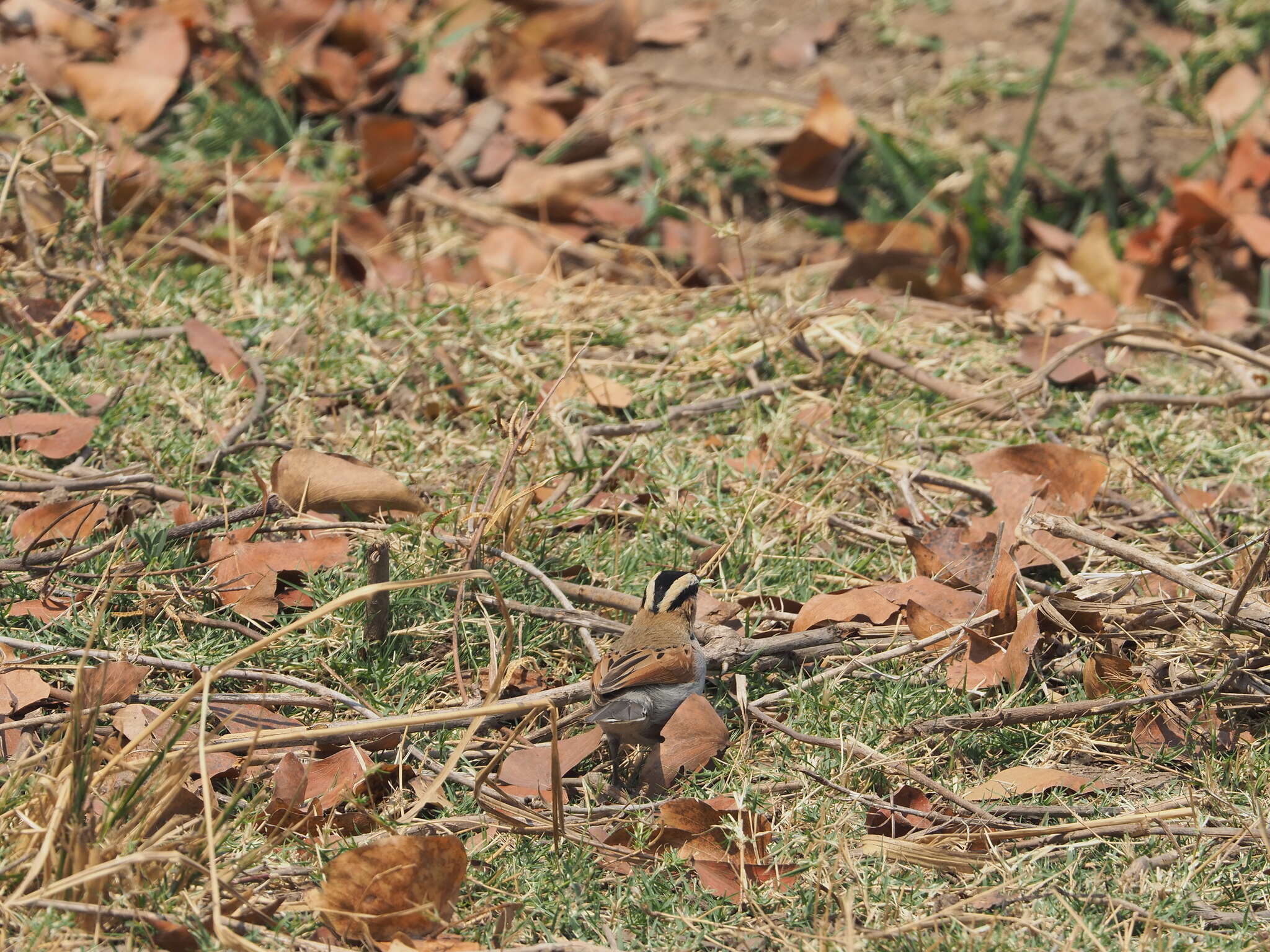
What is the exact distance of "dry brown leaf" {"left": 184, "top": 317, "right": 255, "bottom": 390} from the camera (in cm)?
401

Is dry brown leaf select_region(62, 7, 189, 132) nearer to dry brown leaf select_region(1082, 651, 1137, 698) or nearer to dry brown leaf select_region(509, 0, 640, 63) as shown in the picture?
dry brown leaf select_region(509, 0, 640, 63)

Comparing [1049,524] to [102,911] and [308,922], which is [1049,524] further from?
[102,911]

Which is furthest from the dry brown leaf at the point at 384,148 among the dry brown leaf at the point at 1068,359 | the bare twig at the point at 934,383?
the dry brown leaf at the point at 1068,359

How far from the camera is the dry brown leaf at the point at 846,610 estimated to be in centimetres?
322

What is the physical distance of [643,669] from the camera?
274 centimetres

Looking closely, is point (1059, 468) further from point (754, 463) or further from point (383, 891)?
point (383, 891)

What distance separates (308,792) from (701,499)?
146 cm

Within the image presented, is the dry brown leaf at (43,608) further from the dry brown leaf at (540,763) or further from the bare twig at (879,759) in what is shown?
the bare twig at (879,759)

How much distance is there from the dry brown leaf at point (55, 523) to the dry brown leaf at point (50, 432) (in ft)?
0.89

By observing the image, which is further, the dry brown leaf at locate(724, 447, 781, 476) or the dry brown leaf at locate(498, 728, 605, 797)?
the dry brown leaf at locate(724, 447, 781, 476)

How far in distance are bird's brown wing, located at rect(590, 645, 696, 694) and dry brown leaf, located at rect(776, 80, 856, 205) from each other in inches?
127

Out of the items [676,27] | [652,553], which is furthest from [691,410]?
[676,27]

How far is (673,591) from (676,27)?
156 inches

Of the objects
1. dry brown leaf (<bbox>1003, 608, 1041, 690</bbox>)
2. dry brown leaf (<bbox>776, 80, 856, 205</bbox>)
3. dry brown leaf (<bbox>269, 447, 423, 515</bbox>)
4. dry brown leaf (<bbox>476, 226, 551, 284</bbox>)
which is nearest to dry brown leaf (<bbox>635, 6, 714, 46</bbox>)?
dry brown leaf (<bbox>776, 80, 856, 205</bbox>)
